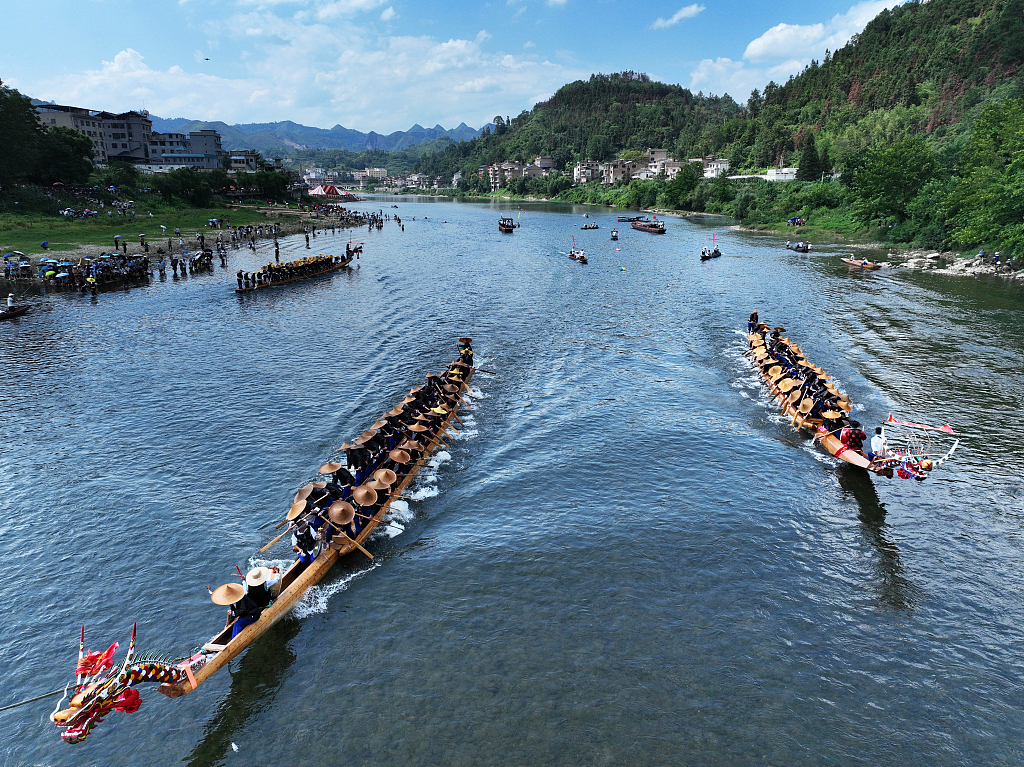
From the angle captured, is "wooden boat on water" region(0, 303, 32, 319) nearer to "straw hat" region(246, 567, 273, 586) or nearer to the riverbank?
the riverbank

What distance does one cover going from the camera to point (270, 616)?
16.2m

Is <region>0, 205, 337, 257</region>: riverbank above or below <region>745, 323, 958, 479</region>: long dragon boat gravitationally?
above

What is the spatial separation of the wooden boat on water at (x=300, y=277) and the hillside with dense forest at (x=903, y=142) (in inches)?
2982

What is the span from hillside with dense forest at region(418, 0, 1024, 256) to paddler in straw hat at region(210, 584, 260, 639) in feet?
241

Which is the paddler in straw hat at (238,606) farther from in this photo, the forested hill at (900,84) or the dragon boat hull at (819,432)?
the forested hill at (900,84)

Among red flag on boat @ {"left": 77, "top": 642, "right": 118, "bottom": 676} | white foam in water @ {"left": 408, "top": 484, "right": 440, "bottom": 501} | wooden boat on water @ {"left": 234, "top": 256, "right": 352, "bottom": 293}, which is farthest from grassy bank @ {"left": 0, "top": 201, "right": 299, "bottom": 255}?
red flag on boat @ {"left": 77, "top": 642, "right": 118, "bottom": 676}

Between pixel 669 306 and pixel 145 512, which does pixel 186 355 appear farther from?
pixel 669 306

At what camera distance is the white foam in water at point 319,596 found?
17516 mm

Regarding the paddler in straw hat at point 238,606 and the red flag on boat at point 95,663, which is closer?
the red flag on boat at point 95,663

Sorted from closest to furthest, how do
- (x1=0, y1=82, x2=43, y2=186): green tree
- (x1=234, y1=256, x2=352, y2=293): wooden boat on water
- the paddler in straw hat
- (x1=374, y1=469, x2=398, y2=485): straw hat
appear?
the paddler in straw hat, (x1=374, y1=469, x2=398, y2=485): straw hat, (x1=234, y1=256, x2=352, y2=293): wooden boat on water, (x1=0, y1=82, x2=43, y2=186): green tree

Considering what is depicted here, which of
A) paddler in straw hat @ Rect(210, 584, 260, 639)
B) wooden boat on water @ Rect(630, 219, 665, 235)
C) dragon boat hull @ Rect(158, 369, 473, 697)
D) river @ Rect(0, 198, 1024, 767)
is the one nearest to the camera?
river @ Rect(0, 198, 1024, 767)

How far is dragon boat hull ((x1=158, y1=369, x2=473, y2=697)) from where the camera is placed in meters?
14.0

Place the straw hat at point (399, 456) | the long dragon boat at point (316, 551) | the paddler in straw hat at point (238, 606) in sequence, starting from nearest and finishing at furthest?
1. the long dragon boat at point (316, 551)
2. the paddler in straw hat at point (238, 606)
3. the straw hat at point (399, 456)

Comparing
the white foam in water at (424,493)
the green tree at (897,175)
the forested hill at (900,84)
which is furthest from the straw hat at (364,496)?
the forested hill at (900,84)
